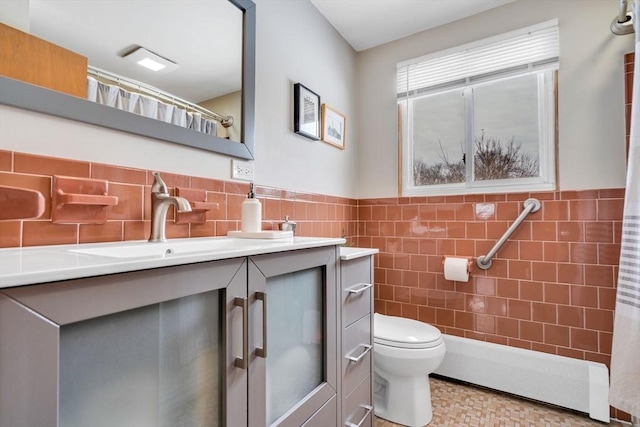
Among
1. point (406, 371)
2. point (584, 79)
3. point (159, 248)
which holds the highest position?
point (584, 79)

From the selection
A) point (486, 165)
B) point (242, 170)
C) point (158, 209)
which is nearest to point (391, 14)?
point (486, 165)

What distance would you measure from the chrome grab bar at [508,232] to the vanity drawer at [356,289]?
0.92 m

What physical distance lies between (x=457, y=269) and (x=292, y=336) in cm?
137

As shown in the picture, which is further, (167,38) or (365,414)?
(365,414)

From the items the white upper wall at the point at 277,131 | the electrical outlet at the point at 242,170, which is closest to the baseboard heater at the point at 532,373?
the white upper wall at the point at 277,131

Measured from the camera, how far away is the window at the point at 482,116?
1.95 meters

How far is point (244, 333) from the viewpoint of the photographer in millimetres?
833

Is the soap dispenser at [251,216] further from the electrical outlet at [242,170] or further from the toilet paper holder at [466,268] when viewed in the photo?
the toilet paper holder at [466,268]

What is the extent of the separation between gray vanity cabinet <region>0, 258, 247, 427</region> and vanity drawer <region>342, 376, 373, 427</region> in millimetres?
661

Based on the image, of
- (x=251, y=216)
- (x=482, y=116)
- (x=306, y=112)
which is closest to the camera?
(x=251, y=216)

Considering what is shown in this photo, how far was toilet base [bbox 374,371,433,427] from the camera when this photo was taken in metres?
1.71

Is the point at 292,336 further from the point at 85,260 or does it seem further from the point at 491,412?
the point at 491,412

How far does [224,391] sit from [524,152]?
2126mm

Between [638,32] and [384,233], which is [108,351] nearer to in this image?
[384,233]
